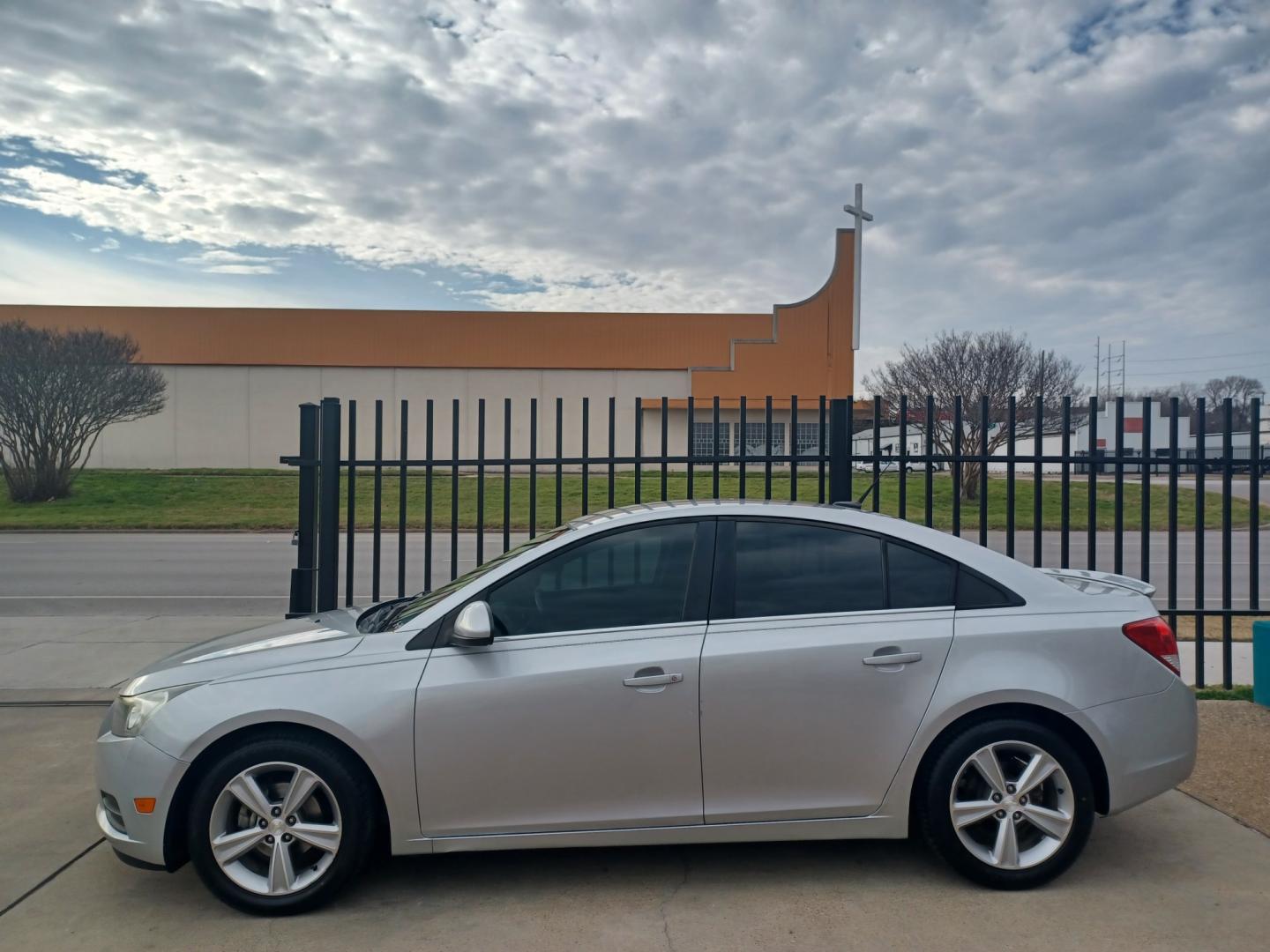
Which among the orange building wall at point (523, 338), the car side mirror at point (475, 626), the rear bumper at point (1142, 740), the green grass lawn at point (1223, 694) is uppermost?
the orange building wall at point (523, 338)

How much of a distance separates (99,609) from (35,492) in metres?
20.5

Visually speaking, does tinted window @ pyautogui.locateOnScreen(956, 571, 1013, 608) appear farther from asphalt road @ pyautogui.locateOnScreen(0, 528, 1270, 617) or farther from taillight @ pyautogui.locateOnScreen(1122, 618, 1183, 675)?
asphalt road @ pyautogui.locateOnScreen(0, 528, 1270, 617)

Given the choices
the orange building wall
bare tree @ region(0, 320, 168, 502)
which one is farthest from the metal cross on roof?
bare tree @ region(0, 320, 168, 502)

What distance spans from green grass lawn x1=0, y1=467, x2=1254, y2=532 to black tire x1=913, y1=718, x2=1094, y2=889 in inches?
634

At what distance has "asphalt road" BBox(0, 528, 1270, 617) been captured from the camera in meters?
12.5

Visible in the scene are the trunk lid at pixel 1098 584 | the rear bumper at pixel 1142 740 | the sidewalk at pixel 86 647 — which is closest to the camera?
the rear bumper at pixel 1142 740

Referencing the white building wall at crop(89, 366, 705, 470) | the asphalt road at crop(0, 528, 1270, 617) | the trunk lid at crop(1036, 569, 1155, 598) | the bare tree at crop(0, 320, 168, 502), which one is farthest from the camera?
the white building wall at crop(89, 366, 705, 470)

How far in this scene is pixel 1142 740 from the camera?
13.0 feet

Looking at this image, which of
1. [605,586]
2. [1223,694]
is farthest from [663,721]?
[1223,694]

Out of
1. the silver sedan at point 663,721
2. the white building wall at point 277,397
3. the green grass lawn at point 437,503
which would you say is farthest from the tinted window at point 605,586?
the white building wall at point 277,397

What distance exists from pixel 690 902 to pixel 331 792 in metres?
1.46

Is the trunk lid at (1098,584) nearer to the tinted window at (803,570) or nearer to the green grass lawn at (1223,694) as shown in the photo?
the tinted window at (803,570)

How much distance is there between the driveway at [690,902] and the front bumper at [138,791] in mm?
270

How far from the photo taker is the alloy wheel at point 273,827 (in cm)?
369
